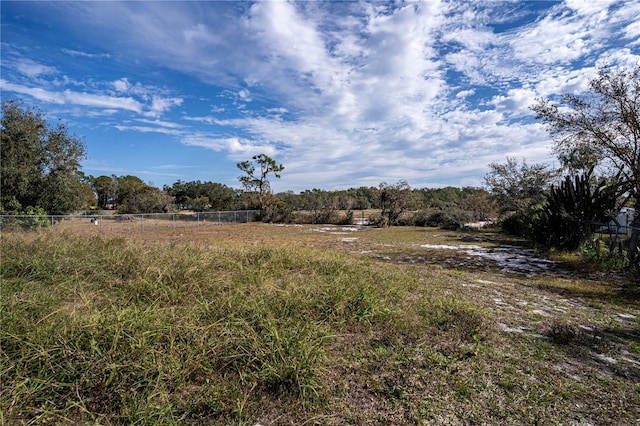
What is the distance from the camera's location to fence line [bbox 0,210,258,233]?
12.4 meters

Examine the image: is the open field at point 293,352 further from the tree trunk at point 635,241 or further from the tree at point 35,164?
the tree at point 35,164

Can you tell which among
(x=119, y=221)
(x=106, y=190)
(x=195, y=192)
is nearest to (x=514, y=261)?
(x=119, y=221)

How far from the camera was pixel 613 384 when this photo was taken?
2473 mm

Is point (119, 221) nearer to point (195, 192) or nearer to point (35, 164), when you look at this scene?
point (35, 164)

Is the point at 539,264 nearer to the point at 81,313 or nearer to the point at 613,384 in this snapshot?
the point at 613,384

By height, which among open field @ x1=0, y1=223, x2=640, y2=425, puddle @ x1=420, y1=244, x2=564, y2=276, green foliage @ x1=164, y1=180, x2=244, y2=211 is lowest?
puddle @ x1=420, y1=244, x2=564, y2=276

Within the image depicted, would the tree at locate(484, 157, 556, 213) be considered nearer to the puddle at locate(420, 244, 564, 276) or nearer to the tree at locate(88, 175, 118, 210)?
the puddle at locate(420, 244, 564, 276)

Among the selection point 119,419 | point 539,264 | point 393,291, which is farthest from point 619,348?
point 539,264

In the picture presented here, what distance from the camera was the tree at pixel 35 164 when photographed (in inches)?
605

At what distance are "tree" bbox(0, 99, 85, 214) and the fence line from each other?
2349 millimetres

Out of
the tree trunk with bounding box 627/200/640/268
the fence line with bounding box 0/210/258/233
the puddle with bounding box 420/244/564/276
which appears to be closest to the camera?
the tree trunk with bounding box 627/200/640/268

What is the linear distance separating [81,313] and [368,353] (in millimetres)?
2892

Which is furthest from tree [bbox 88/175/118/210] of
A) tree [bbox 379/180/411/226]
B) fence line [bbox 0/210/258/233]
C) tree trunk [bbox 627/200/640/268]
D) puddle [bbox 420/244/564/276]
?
tree trunk [bbox 627/200/640/268]

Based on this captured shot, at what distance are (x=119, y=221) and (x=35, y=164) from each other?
5243mm
